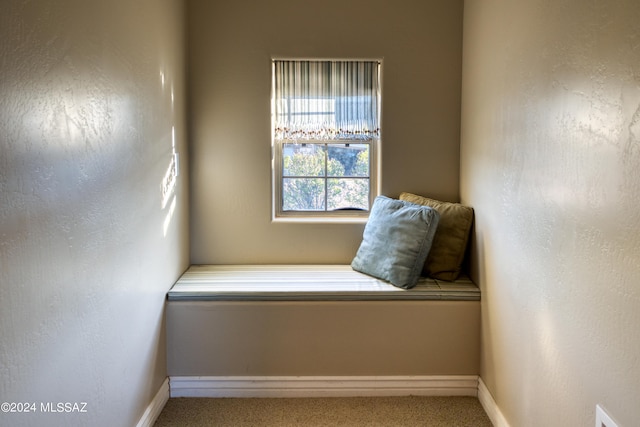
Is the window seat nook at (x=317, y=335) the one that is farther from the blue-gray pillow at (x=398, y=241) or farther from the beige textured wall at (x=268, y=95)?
the beige textured wall at (x=268, y=95)

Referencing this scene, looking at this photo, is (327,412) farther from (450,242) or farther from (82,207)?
(82,207)

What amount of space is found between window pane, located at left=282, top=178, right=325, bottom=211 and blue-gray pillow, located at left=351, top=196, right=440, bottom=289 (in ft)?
1.44

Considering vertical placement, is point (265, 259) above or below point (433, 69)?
below

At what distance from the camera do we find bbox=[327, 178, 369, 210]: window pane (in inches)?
120

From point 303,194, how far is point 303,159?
22 cm

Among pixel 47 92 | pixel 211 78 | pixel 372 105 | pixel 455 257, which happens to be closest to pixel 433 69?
pixel 372 105

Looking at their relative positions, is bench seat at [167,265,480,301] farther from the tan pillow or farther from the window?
the window

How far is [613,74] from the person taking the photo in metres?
1.34

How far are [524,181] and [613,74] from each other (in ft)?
2.10

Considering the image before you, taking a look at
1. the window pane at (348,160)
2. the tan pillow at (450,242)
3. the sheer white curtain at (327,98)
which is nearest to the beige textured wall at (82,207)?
the sheer white curtain at (327,98)

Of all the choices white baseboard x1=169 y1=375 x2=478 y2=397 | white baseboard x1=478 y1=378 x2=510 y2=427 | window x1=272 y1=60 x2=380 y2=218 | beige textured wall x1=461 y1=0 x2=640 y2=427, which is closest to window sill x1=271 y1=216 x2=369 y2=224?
window x1=272 y1=60 x2=380 y2=218

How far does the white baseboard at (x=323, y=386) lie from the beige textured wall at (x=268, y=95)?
0.73 m

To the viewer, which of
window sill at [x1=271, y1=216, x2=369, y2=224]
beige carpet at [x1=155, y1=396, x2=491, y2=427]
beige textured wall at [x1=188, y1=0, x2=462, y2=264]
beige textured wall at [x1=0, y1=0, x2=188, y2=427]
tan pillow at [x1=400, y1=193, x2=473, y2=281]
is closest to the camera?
beige textured wall at [x1=0, y1=0, x2=188, y2=427]

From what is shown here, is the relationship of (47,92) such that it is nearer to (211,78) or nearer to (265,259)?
(211,78)
